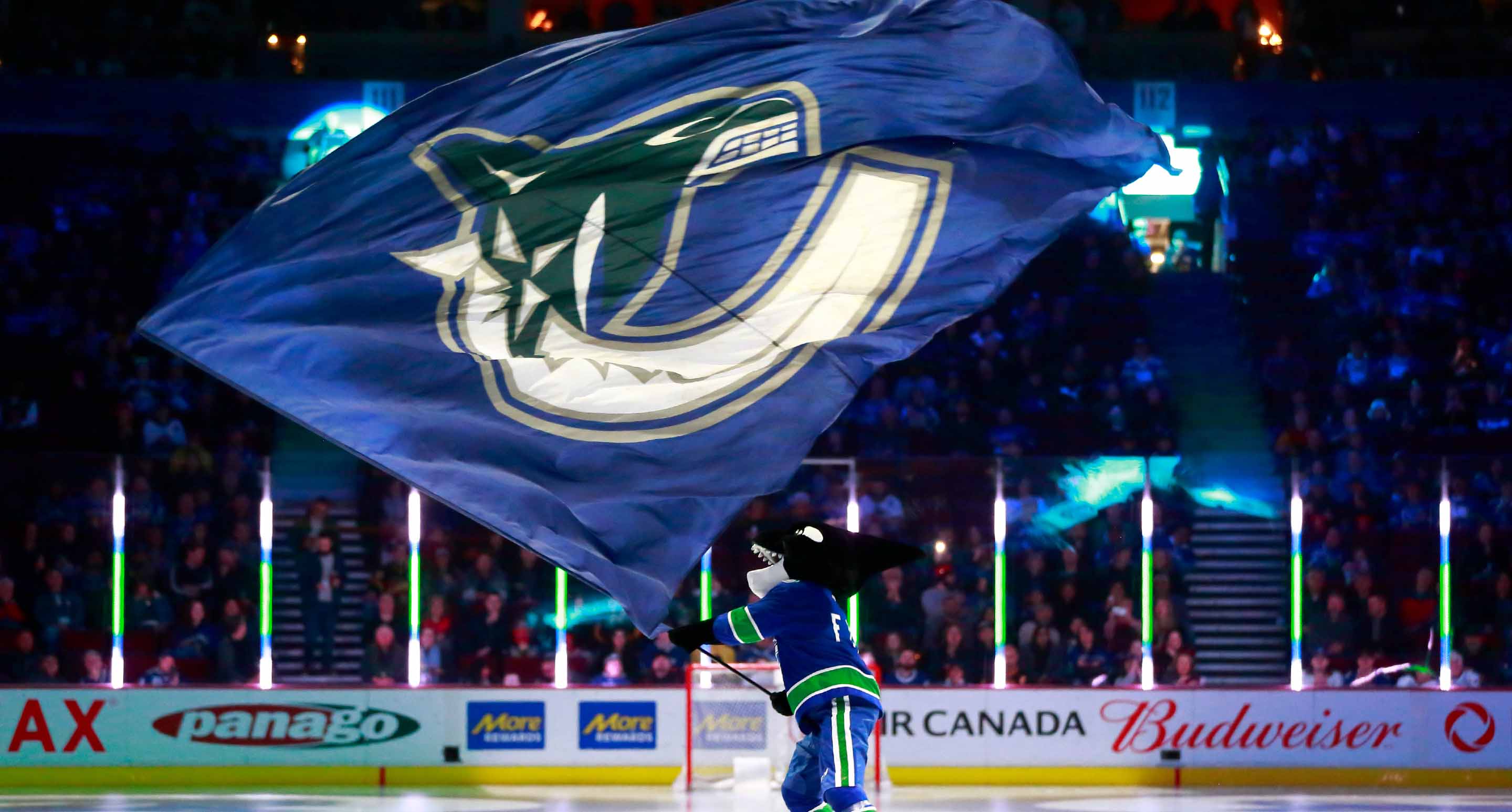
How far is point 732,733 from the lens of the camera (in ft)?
56.6

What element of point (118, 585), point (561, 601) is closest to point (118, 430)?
point (118, 585)

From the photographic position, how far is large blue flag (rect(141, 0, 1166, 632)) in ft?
28.1

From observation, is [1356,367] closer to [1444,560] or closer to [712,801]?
[1444,560]

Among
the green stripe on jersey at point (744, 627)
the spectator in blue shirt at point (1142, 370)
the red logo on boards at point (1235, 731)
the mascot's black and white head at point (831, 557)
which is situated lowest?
the red logo on boards at point (1235, 731)

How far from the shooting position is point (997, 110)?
990cm

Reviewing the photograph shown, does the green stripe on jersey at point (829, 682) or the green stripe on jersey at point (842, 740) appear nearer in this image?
the green stripe on jersey at point (842, 740)

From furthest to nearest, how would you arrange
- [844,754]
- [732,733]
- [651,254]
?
[732,733] → [844,754] → [651,254]

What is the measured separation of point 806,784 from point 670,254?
2941 mm

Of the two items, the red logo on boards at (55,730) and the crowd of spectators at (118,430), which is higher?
the crowd of spectators at (118,430)

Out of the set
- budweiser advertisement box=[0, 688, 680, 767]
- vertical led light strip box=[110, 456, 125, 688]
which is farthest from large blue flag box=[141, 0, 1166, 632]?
vertical led light strip box=[110, 456, 125, 688]

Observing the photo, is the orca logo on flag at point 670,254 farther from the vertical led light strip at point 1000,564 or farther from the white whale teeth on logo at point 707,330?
the vertical led light strip at point 1000,564

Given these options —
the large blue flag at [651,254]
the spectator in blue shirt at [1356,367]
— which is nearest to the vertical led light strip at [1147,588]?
the spectator in blue shirt at [1356,367]

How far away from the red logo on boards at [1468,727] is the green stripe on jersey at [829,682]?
9.72 metres

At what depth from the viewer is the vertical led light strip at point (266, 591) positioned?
57.4 ft
